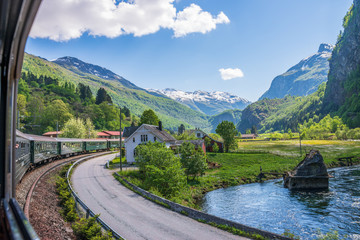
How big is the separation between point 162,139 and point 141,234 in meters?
33.4

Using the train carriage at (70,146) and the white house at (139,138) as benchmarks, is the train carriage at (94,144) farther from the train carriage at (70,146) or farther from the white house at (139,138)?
the white house at (139,138)

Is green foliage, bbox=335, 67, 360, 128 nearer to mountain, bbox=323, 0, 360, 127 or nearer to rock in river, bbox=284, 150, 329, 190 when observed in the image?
mountain, bbox=323, 0, 360, 127

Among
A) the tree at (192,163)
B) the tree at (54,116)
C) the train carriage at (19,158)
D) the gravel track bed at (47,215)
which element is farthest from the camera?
the tree at (54,116)

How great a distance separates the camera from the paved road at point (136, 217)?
629 inches

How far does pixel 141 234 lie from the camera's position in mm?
15992

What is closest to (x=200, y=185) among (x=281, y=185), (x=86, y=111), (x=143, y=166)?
(x=143, y=166)

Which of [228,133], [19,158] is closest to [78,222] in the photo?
[19,158]

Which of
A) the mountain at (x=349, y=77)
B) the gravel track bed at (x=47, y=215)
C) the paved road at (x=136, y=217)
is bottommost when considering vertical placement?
the paved road at (x=136, y=217)

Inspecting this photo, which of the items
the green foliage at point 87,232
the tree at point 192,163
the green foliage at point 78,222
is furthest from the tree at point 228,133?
the green foliage at point 87,232

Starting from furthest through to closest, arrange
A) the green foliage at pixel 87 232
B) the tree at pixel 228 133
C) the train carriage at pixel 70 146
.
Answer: the tree at pixel 228 133 → the train carriage at pixel 70 146 → the green foliage at pixel 87 232

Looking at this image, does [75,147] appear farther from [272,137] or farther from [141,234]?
[272,137]

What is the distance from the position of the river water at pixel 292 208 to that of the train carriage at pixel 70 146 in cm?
2621

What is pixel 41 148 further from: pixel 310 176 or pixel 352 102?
pixel 352 102

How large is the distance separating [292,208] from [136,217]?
20009 millimetres
